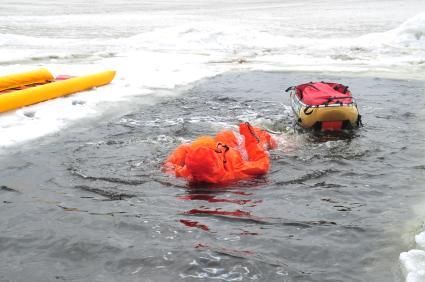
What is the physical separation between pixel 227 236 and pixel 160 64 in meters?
10.5

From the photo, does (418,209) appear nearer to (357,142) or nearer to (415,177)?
(415,177)

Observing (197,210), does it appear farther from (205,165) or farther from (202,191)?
(205,165)

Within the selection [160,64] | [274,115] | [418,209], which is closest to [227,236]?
[418,209]

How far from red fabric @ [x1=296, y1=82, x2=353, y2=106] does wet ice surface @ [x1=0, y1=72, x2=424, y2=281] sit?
1.81ft

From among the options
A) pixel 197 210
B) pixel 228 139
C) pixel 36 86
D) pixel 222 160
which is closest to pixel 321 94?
pixel 228 139

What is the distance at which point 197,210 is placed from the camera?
4.64 meters

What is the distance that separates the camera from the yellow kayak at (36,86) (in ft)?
27.5

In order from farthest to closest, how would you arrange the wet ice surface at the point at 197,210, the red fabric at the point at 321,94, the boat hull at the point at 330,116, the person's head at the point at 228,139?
1. the red fabric at the point at 321,94
2. the boat hull at the point at 330,116
3. the person's head at the point at 228,139
4. the wet ice surface at the point at 197,210

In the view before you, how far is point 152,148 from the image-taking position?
6773 mm

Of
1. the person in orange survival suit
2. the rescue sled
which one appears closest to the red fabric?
the rescue sled

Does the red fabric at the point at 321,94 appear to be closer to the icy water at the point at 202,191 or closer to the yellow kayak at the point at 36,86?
the icy water at the point at 202,191

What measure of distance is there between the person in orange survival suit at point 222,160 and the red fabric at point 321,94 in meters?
1.81

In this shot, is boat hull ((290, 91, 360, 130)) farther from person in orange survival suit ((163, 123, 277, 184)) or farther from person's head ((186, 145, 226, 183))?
person's head ((186, 145, 226, 183))

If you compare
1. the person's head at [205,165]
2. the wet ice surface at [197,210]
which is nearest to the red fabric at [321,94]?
the wet ice surface at [197,210]
